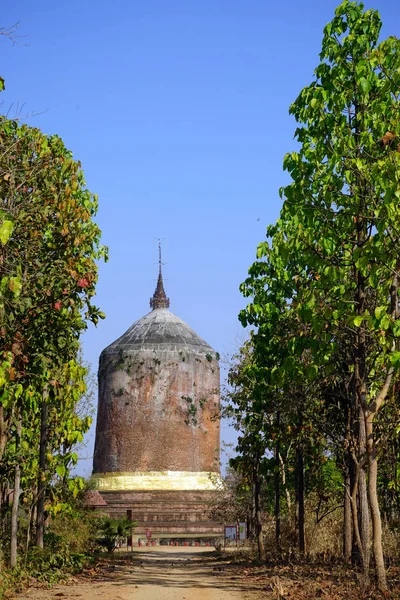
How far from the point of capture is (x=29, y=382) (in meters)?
13.9

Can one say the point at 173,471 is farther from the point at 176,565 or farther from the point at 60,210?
the point at 60,210

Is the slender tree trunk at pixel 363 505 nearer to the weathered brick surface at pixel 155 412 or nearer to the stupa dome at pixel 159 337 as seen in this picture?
the weathered brick surface at pixel 155 412

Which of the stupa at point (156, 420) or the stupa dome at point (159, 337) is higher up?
the stupa dome at point (159, 337)

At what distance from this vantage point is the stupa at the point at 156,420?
52.5 m

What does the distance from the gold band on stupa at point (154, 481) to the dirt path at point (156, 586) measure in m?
29.2

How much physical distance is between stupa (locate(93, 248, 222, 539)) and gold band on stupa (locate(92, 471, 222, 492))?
6 centimetres

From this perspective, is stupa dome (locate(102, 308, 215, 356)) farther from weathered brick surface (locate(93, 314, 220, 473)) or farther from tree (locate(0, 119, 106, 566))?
tree (locate(0, 119, 106, 566))

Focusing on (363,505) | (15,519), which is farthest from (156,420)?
(363,505)

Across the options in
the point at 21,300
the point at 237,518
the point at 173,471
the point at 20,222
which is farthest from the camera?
the point at 173,471

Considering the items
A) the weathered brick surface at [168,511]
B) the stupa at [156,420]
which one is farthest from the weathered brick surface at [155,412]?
the weathered brick surface at [168,511]

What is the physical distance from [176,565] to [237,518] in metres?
6.75

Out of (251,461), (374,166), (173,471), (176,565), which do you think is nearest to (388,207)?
(374,166)

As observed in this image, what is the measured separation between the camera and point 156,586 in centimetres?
1712

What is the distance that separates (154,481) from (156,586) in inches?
1420
